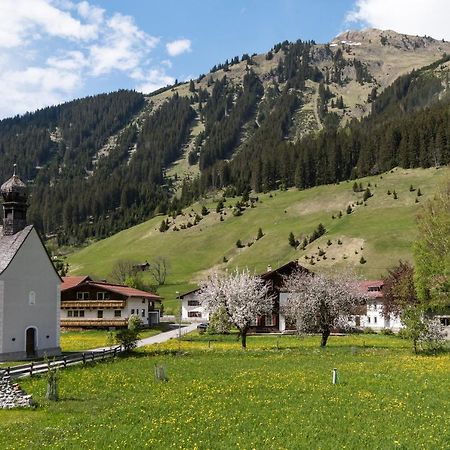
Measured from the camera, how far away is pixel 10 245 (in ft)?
155

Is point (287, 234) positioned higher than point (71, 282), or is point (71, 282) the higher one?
point (287, 234)

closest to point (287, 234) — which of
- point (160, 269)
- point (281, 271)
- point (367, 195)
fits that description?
point (367, 195)

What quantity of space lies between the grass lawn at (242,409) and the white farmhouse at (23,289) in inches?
462

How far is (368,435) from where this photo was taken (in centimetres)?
1744

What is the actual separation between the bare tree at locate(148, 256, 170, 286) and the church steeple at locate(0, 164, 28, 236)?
298 feet

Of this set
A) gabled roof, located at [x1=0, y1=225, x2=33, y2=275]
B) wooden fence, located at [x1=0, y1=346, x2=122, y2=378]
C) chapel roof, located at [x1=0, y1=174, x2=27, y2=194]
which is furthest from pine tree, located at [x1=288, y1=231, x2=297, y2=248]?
gabled roof, located at [x1=0, y1=225, x2=33, y2=275]

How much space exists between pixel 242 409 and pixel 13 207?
112 feet

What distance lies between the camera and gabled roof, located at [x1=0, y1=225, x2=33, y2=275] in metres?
45.9

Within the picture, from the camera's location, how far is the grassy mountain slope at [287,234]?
4988 inches

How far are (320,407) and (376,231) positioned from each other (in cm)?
11630

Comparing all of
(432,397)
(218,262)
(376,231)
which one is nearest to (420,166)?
(376,231)

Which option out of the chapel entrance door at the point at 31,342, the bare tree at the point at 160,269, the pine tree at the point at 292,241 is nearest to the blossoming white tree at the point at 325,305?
the chapel entrance door at the point at 31,342

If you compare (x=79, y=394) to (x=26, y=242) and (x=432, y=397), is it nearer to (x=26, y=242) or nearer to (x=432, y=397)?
(x=432, y=397)

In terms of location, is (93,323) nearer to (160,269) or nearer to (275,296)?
(275,296)
